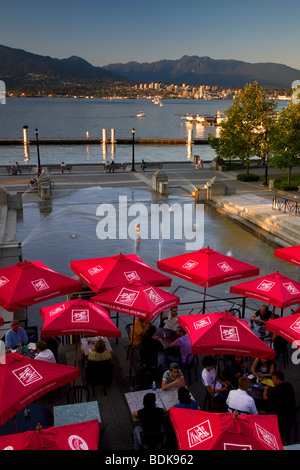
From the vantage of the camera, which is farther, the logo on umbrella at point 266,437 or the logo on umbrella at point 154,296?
the logo on umbrella at point 154,296

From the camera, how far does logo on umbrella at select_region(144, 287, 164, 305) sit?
31.9 feet

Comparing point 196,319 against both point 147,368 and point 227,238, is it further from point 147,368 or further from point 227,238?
point 227,238

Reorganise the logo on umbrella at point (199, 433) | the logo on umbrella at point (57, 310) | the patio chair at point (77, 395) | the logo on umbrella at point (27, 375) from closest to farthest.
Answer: the logo on umbrella at point (199, 433), the logo on umbrella at point (27, 375), the patio chair at point (77, 395), the logo on umbrella at point (57, 310)

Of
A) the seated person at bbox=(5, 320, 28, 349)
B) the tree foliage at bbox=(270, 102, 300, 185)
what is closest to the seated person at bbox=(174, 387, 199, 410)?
the seated person at bbox=(5, 320, 28, 349)

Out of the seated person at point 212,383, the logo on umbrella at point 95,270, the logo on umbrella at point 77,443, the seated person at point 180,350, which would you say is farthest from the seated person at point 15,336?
the logo on umbrella at point 77,443

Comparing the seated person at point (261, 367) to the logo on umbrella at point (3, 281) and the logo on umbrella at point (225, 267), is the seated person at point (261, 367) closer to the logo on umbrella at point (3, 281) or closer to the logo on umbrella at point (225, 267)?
the logo on umbrella at point (225, 267)

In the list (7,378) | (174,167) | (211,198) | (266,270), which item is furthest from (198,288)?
(174,167)

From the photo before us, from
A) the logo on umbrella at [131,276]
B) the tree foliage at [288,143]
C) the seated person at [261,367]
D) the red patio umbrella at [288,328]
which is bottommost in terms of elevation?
the seated person at [261,367]

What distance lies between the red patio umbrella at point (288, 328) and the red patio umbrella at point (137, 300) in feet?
7.64

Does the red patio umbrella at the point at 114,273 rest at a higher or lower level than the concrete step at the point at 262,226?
higher

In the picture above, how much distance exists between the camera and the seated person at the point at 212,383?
8.72m

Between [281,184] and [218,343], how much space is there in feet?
87.1

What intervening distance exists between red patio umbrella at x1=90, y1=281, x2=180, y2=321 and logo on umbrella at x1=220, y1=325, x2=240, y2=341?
62.9 inches

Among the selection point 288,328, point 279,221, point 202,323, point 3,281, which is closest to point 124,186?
point 279,221
